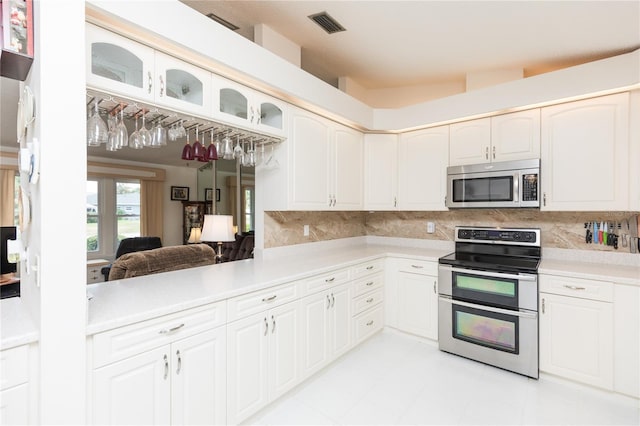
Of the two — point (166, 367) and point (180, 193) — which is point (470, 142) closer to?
point (166, 367)

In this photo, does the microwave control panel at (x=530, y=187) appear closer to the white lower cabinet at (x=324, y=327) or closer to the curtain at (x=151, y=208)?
the white lower cabinet at (x=324, y=327)

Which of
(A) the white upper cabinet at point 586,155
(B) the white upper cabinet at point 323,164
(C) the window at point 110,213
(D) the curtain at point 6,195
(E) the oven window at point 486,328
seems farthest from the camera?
(C) the window at point 110,213

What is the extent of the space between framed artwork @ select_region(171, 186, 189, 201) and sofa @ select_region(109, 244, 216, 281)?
4.68m

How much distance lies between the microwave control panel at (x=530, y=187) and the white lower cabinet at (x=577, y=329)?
0.70m

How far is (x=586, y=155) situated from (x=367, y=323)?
2337mm

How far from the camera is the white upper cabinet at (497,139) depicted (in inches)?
109

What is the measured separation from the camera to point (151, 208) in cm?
672

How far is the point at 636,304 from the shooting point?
6.93ft

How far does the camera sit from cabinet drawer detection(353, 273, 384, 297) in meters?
2.82

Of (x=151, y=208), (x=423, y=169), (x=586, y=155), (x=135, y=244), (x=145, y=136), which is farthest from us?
(x=151, y=208)

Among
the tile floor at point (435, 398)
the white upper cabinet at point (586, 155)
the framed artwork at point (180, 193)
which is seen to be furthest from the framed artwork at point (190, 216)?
the white upper cabinet at point (586, 155)

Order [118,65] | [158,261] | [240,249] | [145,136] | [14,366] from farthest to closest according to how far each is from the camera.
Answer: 1. [240,249]
2. [158,261]
3. [145,136]
4. [118,65]
5. [14,366]

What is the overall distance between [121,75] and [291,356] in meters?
1.95

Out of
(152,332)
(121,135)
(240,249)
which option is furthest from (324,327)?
(240,249)
